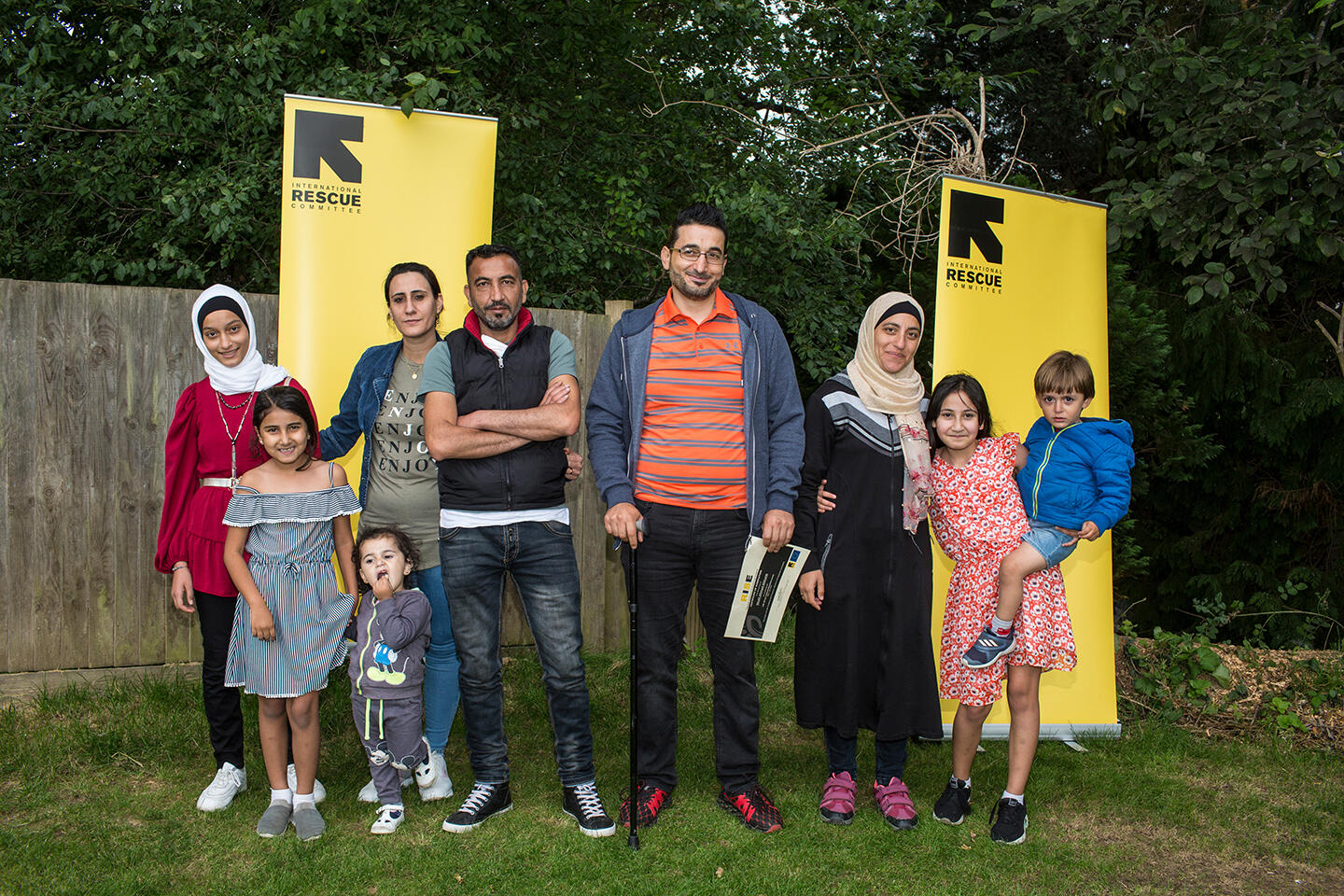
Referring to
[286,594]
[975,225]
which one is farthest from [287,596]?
[975,225]

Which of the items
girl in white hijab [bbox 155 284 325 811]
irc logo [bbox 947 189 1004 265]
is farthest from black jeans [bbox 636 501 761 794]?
irc logo [bbox 947 189 1004 265]

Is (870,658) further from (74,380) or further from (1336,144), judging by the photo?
(74,380)

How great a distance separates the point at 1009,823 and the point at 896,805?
1.32 feet

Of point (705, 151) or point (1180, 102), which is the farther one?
point (705, 151)

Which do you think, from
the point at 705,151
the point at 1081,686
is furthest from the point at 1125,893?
the point at 705,151

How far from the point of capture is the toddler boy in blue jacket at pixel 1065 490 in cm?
354

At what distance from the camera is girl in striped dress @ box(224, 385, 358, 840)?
11.2 ft

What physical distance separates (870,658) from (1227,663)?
2844 millimetres

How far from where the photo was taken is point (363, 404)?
381cm

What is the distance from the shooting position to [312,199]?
4305 mm

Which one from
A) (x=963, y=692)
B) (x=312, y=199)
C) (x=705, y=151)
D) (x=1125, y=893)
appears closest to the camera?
(x=1125, y=893)

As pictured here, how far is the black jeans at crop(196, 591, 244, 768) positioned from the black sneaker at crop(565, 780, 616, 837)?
1280 millimetres

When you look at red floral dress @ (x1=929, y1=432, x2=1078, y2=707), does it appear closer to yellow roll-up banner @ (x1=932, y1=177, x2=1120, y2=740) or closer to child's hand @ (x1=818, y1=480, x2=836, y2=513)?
child's hand @ (x1=818, y1=480, x2=836, y2=513)

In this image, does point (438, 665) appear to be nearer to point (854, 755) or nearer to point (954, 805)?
point (854, 755)
